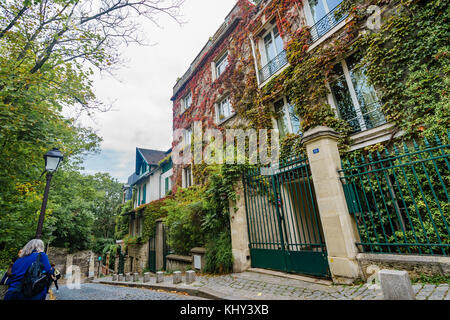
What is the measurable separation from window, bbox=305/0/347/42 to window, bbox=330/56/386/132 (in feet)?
4.81

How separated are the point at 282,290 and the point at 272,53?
912 centimetres

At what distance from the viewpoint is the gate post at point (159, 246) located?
11742 millimetres

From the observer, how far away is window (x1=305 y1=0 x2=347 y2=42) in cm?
703

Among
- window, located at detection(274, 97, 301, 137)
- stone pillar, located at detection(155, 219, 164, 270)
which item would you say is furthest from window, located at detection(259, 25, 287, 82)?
stone pillar, located at detection(155, 219, 164, 270)

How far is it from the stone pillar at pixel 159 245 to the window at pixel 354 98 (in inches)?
437

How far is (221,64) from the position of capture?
12844 millimetres

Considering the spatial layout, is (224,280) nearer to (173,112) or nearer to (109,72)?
(109,72)

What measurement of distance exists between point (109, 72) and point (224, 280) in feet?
24.8

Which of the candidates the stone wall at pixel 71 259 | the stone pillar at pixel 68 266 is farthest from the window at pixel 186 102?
the stone pillar at pixel 68 266

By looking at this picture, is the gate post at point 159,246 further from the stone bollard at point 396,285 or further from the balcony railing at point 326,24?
the balcony railing at point 326,24

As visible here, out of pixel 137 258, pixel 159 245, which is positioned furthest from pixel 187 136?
pixel 137 258

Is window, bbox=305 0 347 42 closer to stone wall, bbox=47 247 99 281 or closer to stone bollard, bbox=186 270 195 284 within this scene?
stone bollard, bbox=186 270 195 284

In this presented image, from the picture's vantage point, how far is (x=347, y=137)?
6148mm
